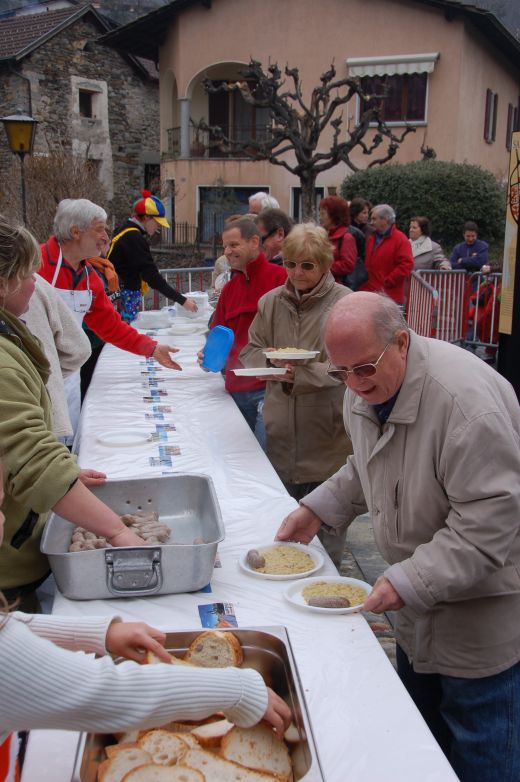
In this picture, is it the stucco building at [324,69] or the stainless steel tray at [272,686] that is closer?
the stainless steel tray at [272,686]

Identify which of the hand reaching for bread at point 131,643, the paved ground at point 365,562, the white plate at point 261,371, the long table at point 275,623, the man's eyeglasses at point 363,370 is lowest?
the paved ground at point 365,562

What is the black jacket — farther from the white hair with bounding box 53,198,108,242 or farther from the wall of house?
the wall of house

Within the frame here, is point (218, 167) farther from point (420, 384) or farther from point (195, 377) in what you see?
point (420, 384)

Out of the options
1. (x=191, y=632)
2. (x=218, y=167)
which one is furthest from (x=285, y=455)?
(x=218, y=167)

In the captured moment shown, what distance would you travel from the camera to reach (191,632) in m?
1.53

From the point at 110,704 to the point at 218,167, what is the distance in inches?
915

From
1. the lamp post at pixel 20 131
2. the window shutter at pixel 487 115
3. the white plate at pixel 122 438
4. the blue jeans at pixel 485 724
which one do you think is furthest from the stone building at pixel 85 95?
the blue jeans at pixel 485 724

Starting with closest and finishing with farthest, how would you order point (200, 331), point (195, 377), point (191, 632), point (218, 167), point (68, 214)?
point (191, 632) < point (68, 214) < point (195, 377) < point (200, 331) < point (218, 167)

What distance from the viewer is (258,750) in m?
1.27

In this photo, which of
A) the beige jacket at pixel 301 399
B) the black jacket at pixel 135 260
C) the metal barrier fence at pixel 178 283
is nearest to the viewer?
the beige jacket at pixel 301 399

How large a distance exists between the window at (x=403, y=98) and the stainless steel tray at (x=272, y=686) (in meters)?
20.6

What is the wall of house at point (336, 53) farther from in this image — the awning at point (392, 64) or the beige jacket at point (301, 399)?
the beige jacket at point (301, 399)

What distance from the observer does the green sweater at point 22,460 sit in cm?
175

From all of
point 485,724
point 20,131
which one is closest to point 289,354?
point 485,724
